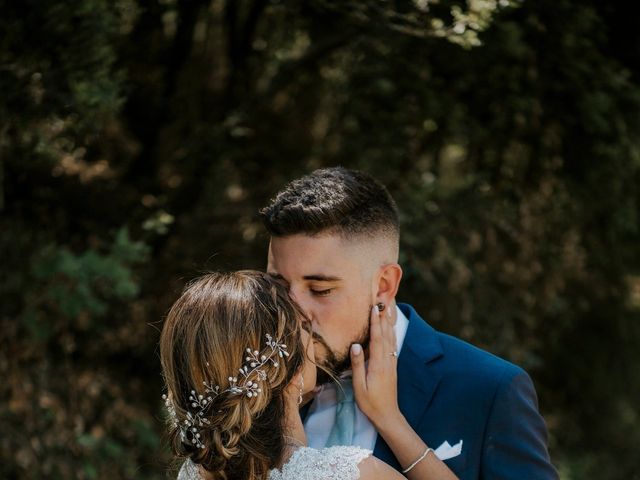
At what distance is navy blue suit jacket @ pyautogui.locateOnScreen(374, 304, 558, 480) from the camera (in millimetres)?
2502

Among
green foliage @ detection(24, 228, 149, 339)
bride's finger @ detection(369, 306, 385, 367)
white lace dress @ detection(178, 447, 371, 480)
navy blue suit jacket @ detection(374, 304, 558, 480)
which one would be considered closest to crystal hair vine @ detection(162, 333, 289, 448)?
white lace dress @ detection(178, 447, 371, 480)

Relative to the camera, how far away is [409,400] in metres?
2.72

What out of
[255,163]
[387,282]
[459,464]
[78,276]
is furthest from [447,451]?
[255,163]

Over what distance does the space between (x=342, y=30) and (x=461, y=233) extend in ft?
4.48

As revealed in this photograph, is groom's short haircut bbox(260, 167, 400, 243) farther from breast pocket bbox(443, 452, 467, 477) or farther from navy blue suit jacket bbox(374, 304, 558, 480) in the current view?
breast pocket bbox(443, 452, 467, 477)

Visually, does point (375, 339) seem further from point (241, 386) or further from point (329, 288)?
point (241, 386)

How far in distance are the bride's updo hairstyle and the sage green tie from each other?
9.4 inches

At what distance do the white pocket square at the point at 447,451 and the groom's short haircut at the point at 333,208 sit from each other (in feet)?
2.39

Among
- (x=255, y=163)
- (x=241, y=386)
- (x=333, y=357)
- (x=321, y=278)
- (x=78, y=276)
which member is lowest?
(x=255, y=163)

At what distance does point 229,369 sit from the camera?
249cm

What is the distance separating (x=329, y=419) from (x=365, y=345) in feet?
0.88

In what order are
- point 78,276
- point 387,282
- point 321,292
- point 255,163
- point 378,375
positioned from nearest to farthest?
point 378,375, point 321,292, point 387,282, point 78,276, point 255,163

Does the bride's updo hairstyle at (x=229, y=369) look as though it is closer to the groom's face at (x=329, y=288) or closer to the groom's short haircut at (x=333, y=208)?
the groom's face at (x=329, y=288)

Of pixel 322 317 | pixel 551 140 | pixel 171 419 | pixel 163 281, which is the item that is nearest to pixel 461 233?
pixel 551 140
